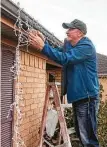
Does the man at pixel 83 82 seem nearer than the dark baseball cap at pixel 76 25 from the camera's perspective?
Yes

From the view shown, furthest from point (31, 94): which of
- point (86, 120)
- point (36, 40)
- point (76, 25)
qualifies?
point (36, 40)

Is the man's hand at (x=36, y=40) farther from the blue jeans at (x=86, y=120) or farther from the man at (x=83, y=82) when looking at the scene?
the blue jeans at (x=86, y=120)

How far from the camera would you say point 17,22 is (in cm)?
413

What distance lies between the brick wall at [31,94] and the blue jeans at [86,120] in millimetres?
1238

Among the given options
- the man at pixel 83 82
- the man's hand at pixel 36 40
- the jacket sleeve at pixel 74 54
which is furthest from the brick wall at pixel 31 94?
the man's hand at pixel 36 40

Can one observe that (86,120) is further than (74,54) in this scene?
Yes

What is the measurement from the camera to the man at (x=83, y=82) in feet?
15.3

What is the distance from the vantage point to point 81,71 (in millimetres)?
4707

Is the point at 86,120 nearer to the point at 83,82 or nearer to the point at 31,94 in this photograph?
the point at 83,82

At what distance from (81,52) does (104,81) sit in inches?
726

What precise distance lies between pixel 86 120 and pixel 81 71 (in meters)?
0.60

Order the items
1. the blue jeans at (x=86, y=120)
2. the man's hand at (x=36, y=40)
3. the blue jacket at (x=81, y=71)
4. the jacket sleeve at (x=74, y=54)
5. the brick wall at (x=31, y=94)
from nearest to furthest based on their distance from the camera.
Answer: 1. the man's hand at (x=36, y=40)
2. the jacket sleeve at (x=74, y=54)
3. the blue jacket at (x=81, y=71)
4. the blue jeans at (x=86, y=120)
5. the brick wall at (x=31, y=94)

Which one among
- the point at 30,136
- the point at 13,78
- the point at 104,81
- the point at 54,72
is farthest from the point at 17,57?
the point at 104,81

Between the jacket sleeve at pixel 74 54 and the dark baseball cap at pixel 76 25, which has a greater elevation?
the dark baseball cap at pixel 76 25
